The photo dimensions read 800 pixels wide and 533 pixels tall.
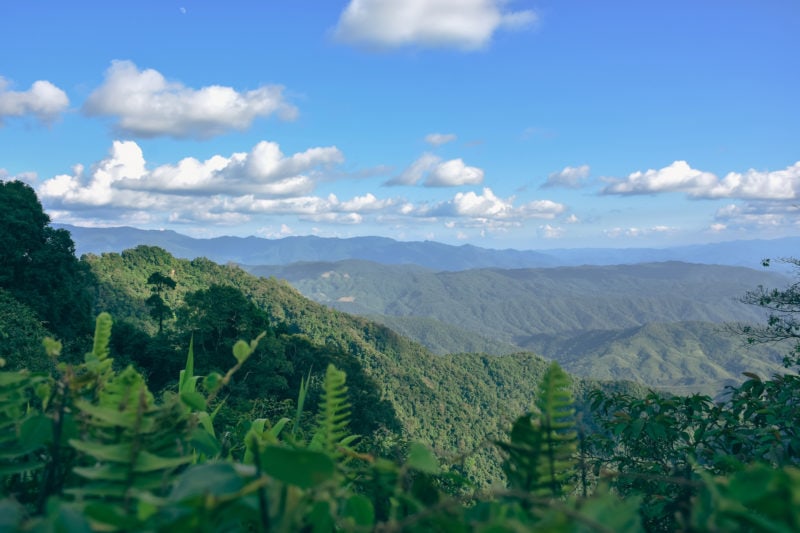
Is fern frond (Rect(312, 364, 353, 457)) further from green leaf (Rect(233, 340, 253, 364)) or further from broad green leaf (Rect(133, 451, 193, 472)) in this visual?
broad green leaf (Rect(133, 451, 193, 472))

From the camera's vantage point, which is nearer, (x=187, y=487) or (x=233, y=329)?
(x=187, y=487)

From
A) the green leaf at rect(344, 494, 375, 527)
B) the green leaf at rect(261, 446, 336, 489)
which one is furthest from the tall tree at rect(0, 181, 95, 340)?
the green leaf at rect(261, 446, 336, 489)

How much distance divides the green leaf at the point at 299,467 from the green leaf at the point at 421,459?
0.55ft

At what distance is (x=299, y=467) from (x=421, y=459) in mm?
224

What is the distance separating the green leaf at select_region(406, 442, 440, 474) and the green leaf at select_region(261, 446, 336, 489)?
0.55ft

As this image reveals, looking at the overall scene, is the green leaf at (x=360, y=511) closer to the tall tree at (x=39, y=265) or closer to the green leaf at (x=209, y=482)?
the green leaf at (x=209, y=482)

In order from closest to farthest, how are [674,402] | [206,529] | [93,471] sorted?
[206,529] → [93,471] → [674,402]

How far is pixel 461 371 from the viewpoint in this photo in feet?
368

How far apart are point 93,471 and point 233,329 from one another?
33367 millimetres

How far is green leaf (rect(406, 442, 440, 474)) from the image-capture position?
759 mm

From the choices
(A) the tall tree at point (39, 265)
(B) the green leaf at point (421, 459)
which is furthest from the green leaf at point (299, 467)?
(A) the tall tree at point (39, 265)

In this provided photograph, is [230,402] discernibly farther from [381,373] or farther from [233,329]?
[381,373]

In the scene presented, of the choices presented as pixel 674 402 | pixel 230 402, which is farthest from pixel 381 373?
pixel 674 402

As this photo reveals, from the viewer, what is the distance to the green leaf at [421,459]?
76 centimetres
